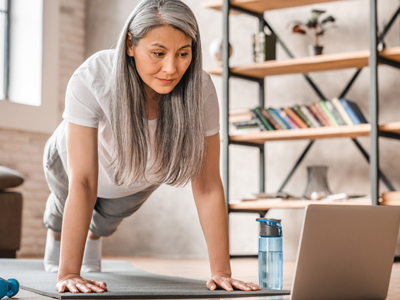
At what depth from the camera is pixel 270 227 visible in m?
1.46

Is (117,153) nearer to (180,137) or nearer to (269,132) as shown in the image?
(180,137)

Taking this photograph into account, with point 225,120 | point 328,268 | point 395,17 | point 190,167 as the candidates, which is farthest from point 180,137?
point 395,17

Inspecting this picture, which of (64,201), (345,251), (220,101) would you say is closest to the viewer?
(345,251)

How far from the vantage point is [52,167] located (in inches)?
79.2

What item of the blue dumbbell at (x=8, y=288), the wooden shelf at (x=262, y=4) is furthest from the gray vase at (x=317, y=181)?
the blue dumbbell at (x=8, y=288)

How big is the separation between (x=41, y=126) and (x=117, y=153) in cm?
270

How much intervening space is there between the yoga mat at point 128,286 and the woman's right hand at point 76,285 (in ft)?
0.05

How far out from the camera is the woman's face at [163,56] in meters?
1.38

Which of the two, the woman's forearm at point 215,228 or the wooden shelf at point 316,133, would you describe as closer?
the woman's forearm at point 215,228

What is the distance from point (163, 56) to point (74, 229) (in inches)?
18.8

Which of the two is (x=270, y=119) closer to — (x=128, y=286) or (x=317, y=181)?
(x=317, y=181)

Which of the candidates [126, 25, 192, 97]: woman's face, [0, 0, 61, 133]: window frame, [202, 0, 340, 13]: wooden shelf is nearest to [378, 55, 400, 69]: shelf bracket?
[202, 0, 340, 13]: wooden shelf

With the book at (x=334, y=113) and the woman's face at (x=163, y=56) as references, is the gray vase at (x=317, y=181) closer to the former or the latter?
the book at (x=334, y=113)

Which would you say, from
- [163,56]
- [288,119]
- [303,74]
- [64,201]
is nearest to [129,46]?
[163,56]
